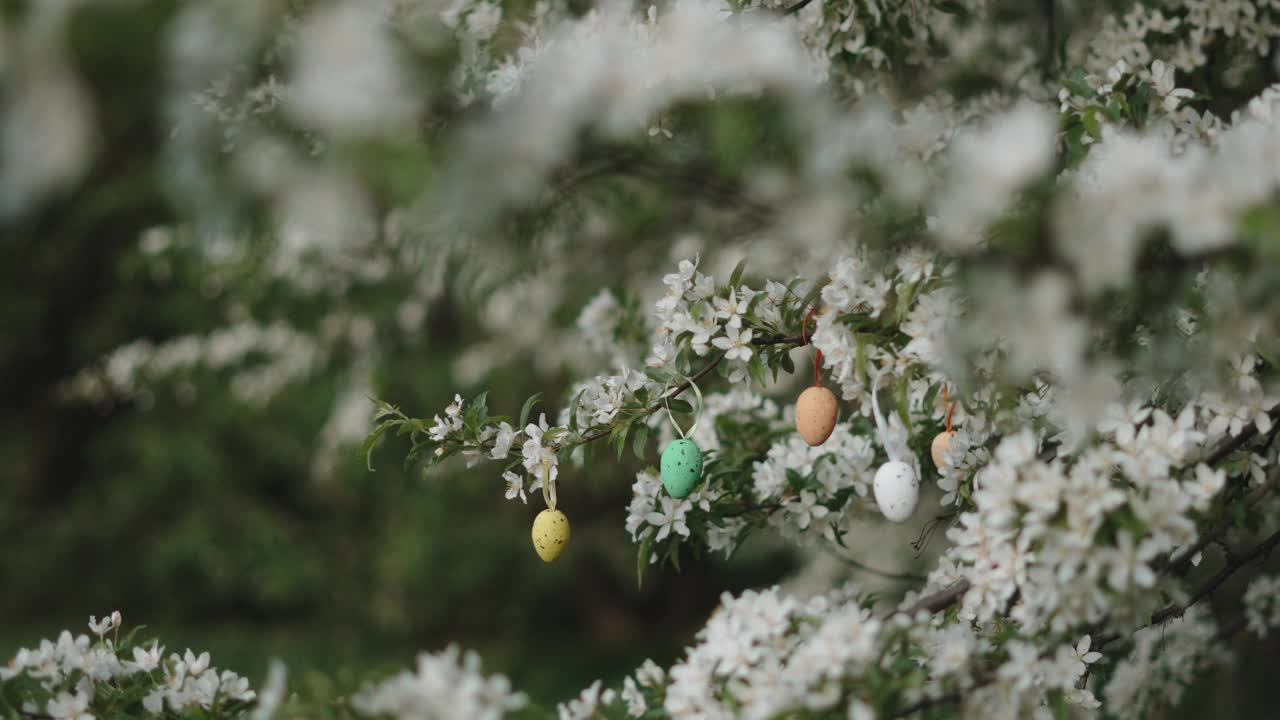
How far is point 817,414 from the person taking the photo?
1.58 metres

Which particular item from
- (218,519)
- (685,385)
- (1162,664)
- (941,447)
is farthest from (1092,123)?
(218,519)

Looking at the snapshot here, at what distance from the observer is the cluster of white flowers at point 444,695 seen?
1087 mm

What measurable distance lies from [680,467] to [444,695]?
57 centimetres

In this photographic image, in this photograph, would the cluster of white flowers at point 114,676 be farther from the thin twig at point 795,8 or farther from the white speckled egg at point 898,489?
the thin twig at point 795,8

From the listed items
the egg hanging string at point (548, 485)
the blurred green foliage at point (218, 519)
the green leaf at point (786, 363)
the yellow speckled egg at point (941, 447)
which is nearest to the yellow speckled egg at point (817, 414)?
the green leaf at point (786, 363)

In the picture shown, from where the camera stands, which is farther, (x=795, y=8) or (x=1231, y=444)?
(x=795, y=8)

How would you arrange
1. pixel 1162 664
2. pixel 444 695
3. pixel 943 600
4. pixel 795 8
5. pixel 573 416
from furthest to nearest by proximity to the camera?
1. pixel 1162 664
2. pixel 795 8
3. pixel 573 416
4. pixel 943 600
5. pixel 444 695

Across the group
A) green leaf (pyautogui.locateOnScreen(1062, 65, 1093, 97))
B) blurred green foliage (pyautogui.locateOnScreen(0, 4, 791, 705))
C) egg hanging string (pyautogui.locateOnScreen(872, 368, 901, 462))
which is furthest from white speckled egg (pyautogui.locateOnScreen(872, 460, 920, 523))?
blurred green foliage (pyautogui.locateOnScreen(0, 4, 791, 705))

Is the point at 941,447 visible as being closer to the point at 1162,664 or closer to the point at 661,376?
the point at 661,376

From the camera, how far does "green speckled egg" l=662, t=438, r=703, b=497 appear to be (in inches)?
61.1

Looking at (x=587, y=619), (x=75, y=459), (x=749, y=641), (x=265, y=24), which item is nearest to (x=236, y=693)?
(x=749, y=641)

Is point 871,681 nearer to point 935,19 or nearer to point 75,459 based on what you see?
point 935,19

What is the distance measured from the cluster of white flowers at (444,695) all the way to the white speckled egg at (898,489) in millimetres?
693

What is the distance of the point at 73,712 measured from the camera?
1.38 metres
